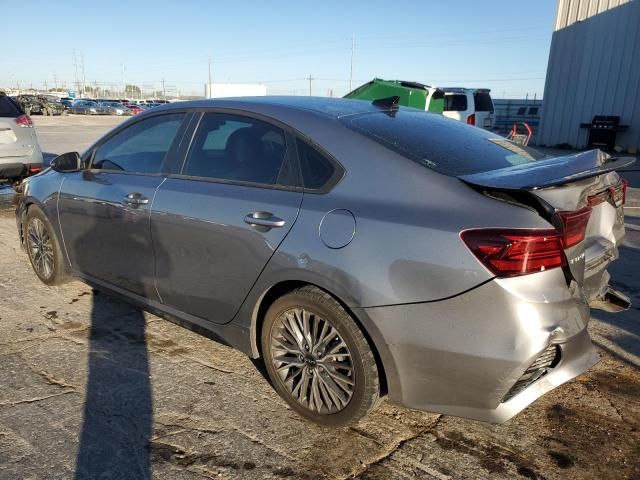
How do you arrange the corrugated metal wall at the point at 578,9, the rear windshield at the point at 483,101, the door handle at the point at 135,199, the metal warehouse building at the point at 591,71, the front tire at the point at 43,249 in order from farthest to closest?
the corrugated metal wall at the point at 578,9, the metal warehouse building at the point at 591,71, the rear windshield at the point at 483,101, the front tire at the point at 43,249, the door handle at the point at 135,199

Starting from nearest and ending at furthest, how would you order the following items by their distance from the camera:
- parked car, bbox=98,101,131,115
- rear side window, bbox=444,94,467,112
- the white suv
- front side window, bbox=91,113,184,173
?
front side window, bbox=91,113,184,173, the white suv, rear side window, bbox=444,94,467,112, parked car, bbox=98,101,131,115

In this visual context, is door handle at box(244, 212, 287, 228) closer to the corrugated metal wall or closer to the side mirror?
the side mirror

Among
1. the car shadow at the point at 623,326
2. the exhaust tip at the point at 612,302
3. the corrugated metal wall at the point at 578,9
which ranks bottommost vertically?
the car shadow at the point at 623,326

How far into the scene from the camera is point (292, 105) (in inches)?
120

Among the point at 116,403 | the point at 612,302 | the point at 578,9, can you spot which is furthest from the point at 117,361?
the point at 578,9

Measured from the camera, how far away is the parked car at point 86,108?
4525cm

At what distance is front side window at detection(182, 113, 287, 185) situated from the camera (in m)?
2.89

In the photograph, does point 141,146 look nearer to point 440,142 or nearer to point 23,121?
point 440,142

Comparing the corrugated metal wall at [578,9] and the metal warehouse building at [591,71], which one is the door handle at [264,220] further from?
the corrugated metal wall at [578,9]

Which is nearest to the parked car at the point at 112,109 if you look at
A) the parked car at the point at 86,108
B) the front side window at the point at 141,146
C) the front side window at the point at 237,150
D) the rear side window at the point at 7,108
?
the parked car at the point at 86,108

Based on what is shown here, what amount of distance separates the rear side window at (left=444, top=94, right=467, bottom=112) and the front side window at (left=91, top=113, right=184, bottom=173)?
1462 cm

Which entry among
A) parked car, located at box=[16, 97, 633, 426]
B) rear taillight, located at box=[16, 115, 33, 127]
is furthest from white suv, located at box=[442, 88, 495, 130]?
parked car, located at box=[16, 97, 633, 426]

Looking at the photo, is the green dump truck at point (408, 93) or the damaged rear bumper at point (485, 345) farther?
the green dump truck at point (408, 93)

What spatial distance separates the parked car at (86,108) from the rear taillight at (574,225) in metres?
48.5
